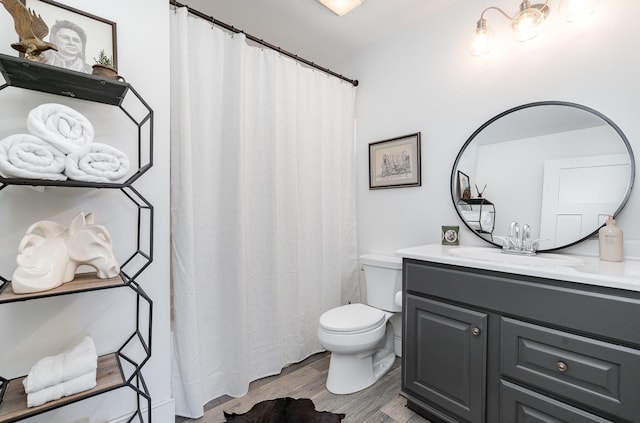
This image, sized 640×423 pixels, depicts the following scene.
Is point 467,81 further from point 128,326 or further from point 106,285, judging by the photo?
point 128,326

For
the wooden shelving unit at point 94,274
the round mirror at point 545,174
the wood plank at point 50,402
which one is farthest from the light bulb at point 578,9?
the wood plank at point 50,402

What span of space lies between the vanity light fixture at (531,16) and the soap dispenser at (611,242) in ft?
3.39

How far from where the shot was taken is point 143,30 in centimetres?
135

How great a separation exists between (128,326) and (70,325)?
21 centimetres

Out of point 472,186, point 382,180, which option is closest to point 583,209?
point 472,186

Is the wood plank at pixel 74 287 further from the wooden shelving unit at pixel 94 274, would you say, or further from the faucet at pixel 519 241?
the faucet at pixel 519 241

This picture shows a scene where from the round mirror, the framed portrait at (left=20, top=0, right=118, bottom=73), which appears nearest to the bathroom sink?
the round mirror

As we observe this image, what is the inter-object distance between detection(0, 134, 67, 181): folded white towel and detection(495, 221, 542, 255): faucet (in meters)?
2.10

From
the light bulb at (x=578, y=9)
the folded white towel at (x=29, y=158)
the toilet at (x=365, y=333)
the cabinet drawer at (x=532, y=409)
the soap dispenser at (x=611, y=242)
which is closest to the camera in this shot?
the folded white towel at (x=29, y=158)

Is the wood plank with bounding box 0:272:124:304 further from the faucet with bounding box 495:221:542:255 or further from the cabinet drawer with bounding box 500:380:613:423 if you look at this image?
the faucet with bounding box 495:221:542:255

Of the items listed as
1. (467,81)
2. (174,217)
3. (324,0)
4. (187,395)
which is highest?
(324,0)

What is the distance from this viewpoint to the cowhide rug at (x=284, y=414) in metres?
1.52

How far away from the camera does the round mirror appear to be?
4.70 feet

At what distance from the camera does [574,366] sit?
1.07 meters
